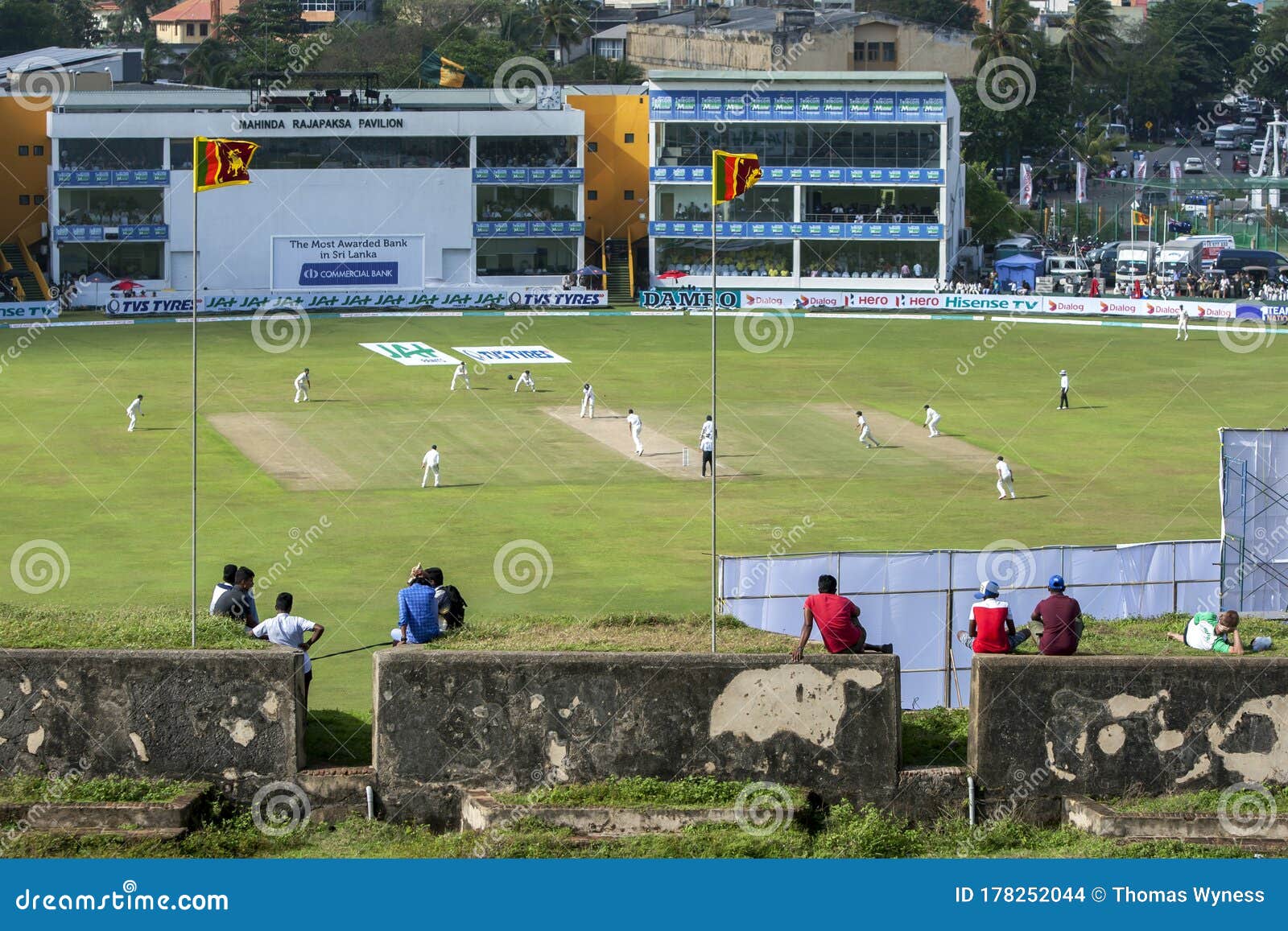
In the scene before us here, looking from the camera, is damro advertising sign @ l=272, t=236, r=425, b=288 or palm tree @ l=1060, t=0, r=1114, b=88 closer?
damro advertising sign @ l=272, t=236, r=425, b=288

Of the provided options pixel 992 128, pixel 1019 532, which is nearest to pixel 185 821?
pixel 1019 532

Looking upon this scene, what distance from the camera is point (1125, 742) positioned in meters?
14.4

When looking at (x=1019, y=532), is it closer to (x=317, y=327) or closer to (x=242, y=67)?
(x=317, y=327)

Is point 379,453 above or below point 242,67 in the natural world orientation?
below

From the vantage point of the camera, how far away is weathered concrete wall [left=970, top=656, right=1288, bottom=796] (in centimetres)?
1433

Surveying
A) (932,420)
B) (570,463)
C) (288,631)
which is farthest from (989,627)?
(932,420)

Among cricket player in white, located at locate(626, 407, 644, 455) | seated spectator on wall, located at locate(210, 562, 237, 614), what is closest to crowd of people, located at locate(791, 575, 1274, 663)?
seated spectator on wall, located at locate(210, 562, 237, 614)

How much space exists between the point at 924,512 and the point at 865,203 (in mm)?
53639
